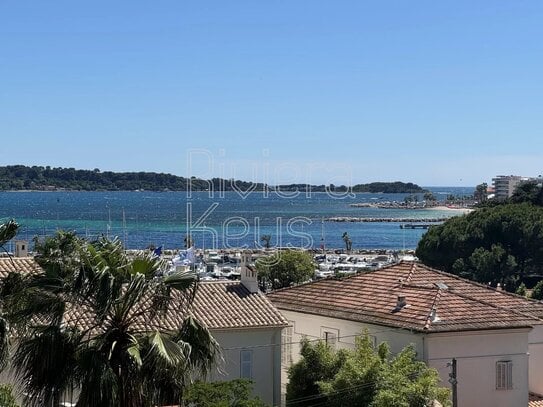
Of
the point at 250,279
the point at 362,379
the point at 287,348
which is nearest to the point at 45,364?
the point at 362,379

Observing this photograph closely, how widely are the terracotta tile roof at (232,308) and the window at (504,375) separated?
6.30m

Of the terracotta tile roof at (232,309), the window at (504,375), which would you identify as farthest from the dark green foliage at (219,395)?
the window at (504,375)

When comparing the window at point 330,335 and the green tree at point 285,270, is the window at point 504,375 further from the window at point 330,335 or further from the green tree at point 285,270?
the green tree at point 285,270

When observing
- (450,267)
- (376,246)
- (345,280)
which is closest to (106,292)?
(345,280)

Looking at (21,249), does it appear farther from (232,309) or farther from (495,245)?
(495,245)

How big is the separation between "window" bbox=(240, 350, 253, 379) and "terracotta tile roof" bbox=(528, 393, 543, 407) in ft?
29.4

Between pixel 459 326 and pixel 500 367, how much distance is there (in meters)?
1.97

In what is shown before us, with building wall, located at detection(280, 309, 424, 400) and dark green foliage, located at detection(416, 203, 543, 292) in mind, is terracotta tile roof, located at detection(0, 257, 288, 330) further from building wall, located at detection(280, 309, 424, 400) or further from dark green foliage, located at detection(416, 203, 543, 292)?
dark green foliage, located at detection(416, 203, 543, 292)

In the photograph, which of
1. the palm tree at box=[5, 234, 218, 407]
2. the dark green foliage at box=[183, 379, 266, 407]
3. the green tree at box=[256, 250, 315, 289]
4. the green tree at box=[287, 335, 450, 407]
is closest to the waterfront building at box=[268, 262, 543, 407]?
the green tree at box=[287, 335, 450, 407]

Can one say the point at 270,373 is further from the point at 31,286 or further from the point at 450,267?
the point at 450,267

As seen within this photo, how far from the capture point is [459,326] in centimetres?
2508

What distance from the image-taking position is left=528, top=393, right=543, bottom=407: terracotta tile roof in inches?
1091

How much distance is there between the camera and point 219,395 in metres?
16.5

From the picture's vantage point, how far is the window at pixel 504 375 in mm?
25828
